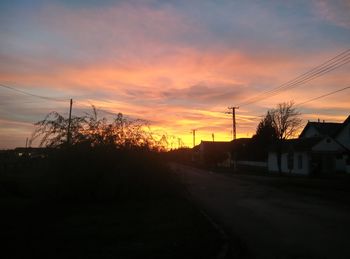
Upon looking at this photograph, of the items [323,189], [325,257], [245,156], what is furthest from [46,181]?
[245,156]

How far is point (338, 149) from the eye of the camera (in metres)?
47.3

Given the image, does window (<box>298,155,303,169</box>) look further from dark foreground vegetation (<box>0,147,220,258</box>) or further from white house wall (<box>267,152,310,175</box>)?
dark foreground vegetation (<box>0,147,220,258</box>)

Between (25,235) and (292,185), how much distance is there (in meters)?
23.6

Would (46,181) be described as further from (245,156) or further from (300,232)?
(245,156)

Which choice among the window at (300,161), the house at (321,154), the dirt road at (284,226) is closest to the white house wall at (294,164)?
the house at (321,154)

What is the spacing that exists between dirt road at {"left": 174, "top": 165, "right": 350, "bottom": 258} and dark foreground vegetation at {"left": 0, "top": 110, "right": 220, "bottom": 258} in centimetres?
87

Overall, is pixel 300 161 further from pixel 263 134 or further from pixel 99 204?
pixel 99 204

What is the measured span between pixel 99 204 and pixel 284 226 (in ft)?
28.9

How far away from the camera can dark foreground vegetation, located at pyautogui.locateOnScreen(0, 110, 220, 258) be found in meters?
10.0

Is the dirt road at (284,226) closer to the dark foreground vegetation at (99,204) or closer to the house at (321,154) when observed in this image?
the dark foreground vegetation at (99,204)

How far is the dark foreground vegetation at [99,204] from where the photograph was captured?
32.8ft

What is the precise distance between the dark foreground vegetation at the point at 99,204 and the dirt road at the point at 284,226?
2.86 feet

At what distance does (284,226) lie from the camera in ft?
43.2

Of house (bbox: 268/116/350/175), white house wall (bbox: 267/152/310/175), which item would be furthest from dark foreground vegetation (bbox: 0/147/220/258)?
white house wall (bbox: 267/152/310/175)
